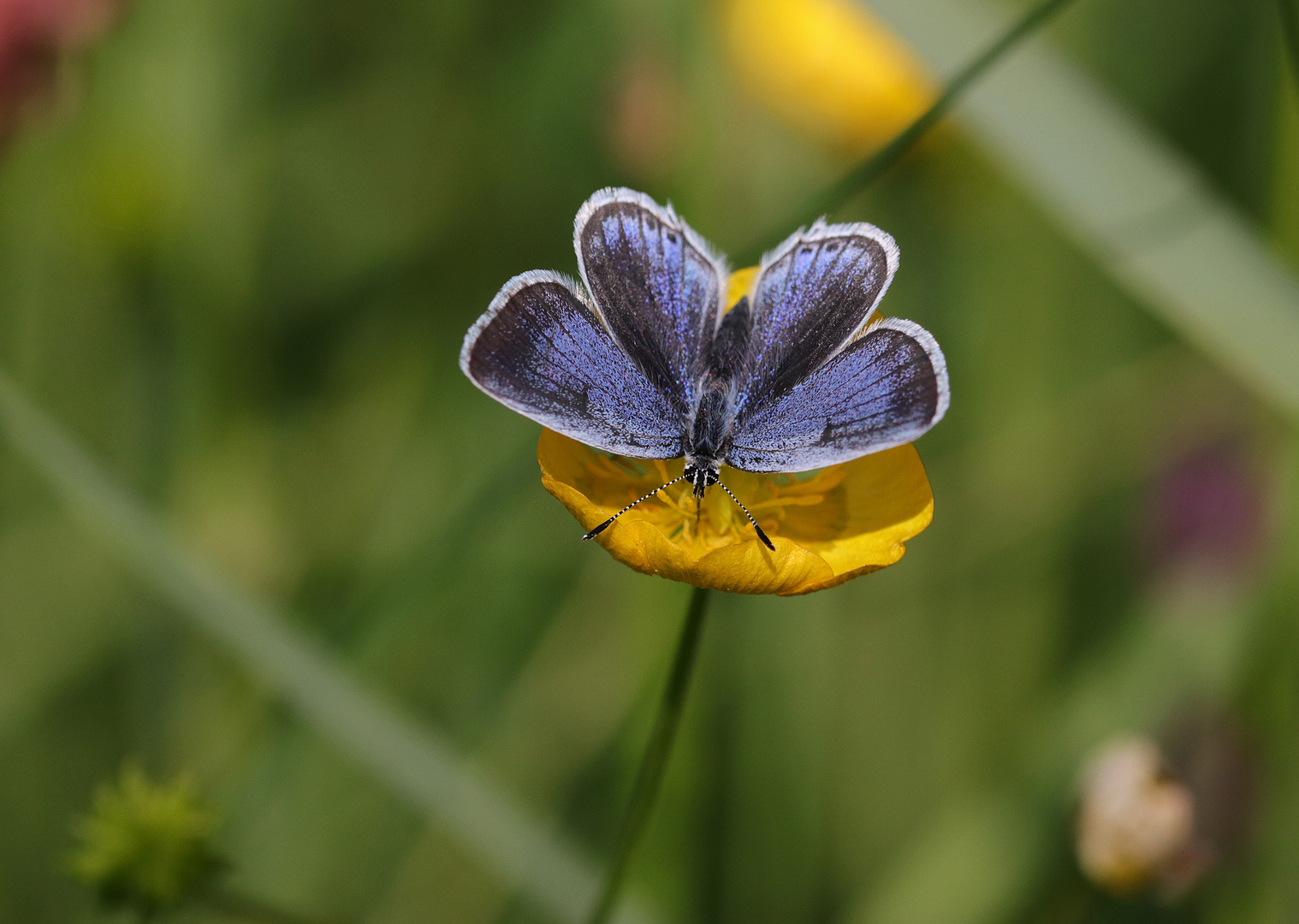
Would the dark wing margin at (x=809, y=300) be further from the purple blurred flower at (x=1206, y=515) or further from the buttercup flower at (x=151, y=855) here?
the purple blurred flower at (x=1206, y=515)

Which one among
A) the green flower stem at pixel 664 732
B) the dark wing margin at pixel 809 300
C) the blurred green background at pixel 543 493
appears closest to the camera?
the green flower stem at pixel 664 732

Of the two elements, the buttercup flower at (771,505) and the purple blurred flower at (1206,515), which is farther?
the purple blurred flower at (1206,515)

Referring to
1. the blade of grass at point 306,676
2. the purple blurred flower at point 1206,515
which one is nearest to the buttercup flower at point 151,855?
the blade of grass at point 306,676

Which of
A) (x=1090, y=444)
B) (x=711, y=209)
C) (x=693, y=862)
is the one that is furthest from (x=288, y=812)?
(x=1090, y=444)

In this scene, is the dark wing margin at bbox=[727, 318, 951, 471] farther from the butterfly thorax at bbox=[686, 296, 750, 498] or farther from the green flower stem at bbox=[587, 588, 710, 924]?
the green flower stem at bbox=[587, 588, 710, 924]

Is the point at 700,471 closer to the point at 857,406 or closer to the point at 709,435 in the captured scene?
the point at 709,435

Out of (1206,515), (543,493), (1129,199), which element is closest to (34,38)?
(543,493)

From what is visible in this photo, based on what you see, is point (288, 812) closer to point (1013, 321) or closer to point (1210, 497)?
point (1013, 321)
